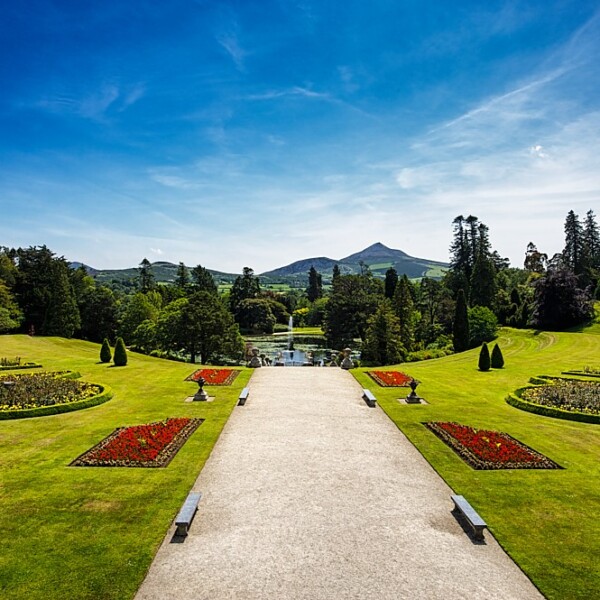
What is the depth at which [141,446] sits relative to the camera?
1555 cm

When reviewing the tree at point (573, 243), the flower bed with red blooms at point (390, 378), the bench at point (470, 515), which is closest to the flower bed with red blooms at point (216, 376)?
the flower bed with red blooms at point (390, 378)

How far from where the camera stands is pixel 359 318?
72.8 m

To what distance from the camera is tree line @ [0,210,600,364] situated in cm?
4909

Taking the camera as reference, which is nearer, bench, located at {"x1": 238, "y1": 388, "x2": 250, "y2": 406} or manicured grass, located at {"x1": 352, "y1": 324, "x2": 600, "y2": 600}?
manicured grass, located at {"x1": 352, "y1": 324, "x2": 600, "y2": 600}

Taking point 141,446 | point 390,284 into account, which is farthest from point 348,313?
point 141,446

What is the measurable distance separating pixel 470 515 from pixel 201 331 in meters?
40.0

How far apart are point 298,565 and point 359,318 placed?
211 feet

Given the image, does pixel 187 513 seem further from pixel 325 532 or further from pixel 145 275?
pixel 145 275

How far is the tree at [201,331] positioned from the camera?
4816 cm

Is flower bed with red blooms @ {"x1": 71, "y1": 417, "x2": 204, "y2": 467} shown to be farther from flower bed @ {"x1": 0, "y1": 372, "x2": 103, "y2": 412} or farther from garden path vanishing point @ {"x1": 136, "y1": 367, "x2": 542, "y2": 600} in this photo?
flower bed @ {"x1": 0, "y1": 372, "x2": 103, "y2": 412}

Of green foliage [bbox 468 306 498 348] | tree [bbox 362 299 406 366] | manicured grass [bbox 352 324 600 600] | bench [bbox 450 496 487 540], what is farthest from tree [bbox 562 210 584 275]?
bench [bbox 450 496 487 540]

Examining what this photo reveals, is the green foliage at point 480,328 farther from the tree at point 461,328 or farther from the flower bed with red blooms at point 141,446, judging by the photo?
the flower bed with red blooms at point 141,446

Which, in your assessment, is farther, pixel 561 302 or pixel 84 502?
pixel 561 302

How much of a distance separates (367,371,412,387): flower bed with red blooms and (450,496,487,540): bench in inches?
594
